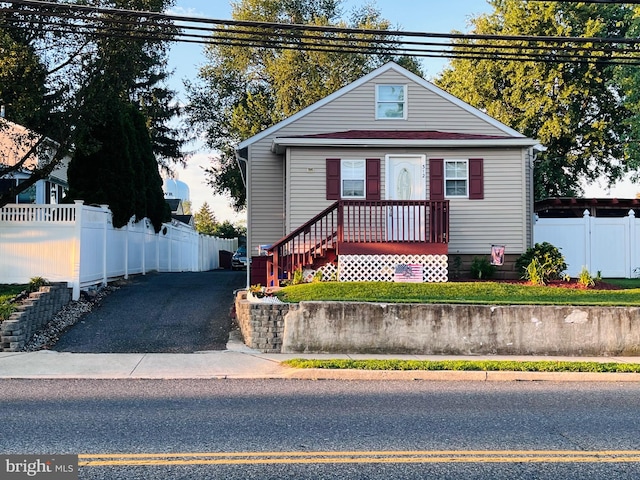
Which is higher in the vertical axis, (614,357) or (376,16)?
(376,16)

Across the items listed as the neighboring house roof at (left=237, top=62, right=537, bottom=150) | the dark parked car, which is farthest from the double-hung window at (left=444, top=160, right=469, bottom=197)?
the dark parked car

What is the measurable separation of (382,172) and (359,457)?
1264 centimetres

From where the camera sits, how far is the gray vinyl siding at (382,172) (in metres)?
17.4

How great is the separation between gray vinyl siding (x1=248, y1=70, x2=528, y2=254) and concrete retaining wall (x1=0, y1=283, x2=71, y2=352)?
635cm

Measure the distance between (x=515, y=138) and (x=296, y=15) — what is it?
25176 millimetres

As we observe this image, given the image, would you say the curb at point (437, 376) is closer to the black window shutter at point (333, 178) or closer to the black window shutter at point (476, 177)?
the black window shutter at point (333, 178)

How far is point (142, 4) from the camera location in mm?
14219

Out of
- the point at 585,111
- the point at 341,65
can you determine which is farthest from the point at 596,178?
the point at 341,65

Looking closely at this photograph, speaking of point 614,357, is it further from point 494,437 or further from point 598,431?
point 494,437

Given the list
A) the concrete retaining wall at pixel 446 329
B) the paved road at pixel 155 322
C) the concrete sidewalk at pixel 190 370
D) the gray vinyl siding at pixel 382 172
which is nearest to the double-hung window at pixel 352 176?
the gray vinyl siding at pixel 382 172

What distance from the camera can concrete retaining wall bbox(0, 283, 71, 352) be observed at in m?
11.2

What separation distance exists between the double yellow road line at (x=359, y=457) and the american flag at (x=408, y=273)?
966 cm

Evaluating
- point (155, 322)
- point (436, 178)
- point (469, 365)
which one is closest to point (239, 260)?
point (436, 178)

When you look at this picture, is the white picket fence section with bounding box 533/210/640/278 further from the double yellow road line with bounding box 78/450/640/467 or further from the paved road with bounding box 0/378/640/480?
the double yellow road line with bounding box 78/450/640/467
